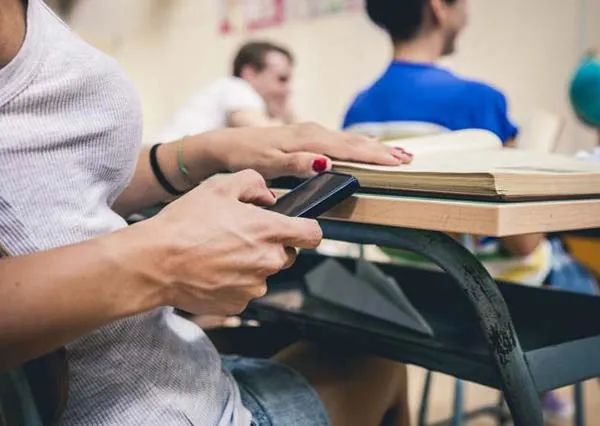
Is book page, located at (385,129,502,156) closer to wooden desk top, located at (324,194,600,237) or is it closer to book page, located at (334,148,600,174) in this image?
book page, located at (334,148,600,174)

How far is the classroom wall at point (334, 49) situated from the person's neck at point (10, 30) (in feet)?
7.91

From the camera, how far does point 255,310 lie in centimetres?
101

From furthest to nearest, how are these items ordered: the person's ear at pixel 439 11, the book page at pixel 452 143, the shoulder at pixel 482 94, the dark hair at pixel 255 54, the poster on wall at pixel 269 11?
the poster on wall at pixel 269 11 → the dark hair at pixel 255 54 → the person's ear at pixel 439 11 → the shoulder at pixel 482 94 → the book page at pixel 452 143

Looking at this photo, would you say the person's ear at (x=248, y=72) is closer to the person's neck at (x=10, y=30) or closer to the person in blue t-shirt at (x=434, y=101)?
the person in blue t-shirt at (x=434, y=101)

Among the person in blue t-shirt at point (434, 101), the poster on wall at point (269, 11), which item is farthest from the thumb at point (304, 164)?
the poster on wall at point (269, 11)

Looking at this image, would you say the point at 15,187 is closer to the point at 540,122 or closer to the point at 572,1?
the point at 540,122

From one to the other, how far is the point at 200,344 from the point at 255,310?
375 millimetres

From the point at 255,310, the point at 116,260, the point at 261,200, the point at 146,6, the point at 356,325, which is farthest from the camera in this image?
the point at 146,6

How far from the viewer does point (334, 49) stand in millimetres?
3699

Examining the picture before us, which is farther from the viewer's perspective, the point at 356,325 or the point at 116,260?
the point at 356,325

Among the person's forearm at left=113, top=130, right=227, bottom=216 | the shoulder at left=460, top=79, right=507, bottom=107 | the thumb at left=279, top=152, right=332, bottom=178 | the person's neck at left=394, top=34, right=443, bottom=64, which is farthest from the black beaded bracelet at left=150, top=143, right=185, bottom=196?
the person's neck at left=394, top=34, right=443, bottom=64

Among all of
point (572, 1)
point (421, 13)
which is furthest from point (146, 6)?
point (421, 13)

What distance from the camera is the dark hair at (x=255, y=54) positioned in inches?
126

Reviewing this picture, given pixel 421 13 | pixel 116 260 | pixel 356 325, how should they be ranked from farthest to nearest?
pixel 421 13
pixel 356 325
pixel 116 260
